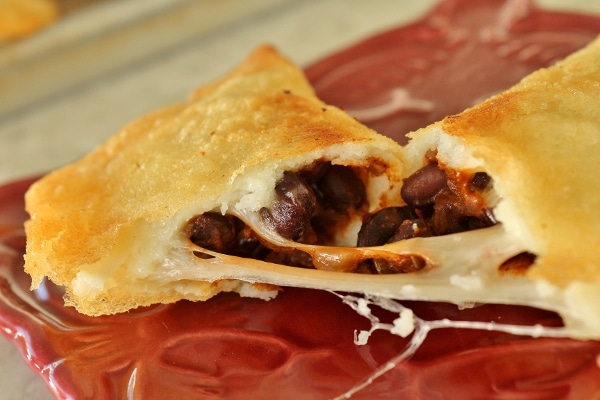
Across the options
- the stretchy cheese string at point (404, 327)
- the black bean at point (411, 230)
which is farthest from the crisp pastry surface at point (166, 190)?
the stretchy cheese string at point (404, 327)

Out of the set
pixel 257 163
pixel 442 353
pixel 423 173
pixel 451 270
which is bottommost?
Result: pixel 442 353

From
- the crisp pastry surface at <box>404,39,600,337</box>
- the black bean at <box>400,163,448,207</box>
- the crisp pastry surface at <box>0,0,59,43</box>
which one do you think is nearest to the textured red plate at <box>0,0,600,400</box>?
the crisp pastry surface at <box>404,39,600,337</box>

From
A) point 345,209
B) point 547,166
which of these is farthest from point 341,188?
point 547,166

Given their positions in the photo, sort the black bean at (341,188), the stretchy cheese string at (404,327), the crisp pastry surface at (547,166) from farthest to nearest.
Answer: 1. the black bean at (341,188)
2. the stretchy cheese string at (404,327)
3. the crisp pastry surface at (547,166)

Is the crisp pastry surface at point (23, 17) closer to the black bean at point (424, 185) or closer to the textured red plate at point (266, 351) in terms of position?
the textured red plate at point (266, 351)

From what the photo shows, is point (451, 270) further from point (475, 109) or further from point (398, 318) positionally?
point (475, 109)

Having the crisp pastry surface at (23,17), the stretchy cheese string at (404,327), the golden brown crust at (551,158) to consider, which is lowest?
the stretchy cheese string at (404,327)

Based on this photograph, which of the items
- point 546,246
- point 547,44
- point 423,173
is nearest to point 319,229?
point 423,173
